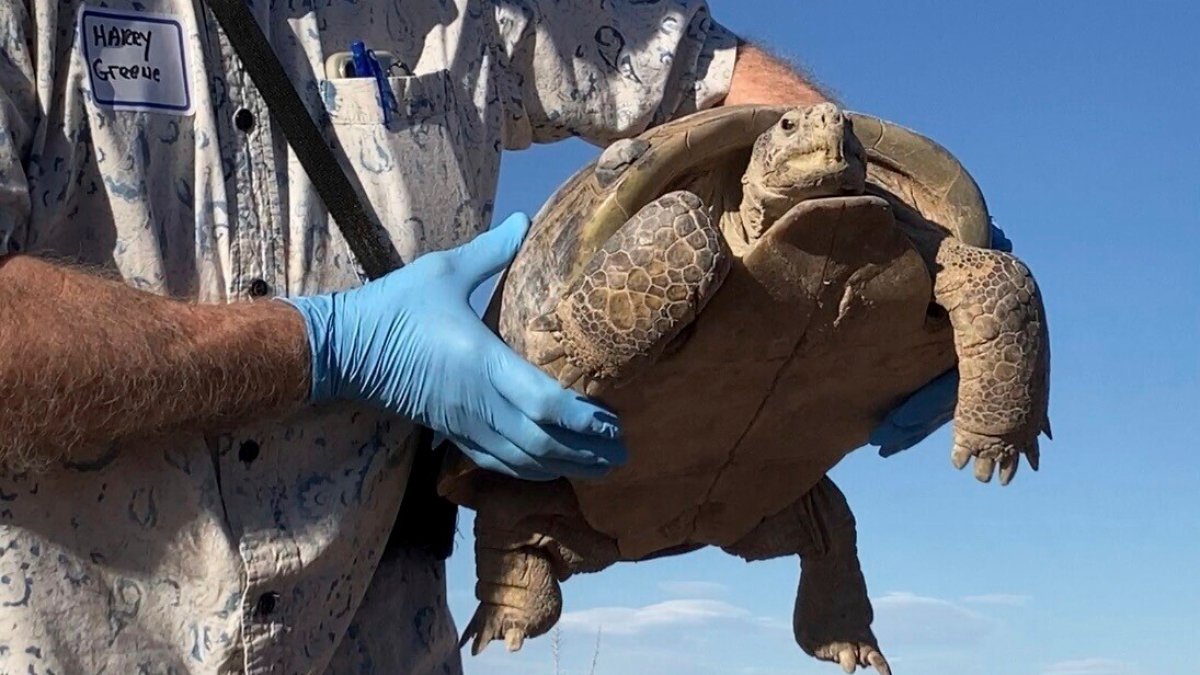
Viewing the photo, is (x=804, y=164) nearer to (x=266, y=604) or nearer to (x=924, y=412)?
(x=924, y=412)

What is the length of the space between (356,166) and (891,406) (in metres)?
1.07

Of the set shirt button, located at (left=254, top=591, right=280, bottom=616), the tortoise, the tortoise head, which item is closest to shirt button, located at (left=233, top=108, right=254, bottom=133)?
the tortoise

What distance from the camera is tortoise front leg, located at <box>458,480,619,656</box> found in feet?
9.20

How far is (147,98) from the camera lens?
7.45ft

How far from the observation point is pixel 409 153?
8.21 ft

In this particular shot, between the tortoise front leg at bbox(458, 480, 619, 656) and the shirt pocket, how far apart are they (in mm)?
541

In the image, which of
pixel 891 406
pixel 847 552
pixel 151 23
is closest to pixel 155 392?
pixel 151 23

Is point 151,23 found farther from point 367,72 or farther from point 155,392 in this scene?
point 155,392

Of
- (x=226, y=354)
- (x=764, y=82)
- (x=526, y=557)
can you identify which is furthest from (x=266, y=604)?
(x=764, y=82)

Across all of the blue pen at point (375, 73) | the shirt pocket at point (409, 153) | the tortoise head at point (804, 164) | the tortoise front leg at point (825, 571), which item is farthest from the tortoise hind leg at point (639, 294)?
the tortoise front leg at point (825, 571)

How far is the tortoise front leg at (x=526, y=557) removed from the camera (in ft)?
9.20

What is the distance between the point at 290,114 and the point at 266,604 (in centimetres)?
76

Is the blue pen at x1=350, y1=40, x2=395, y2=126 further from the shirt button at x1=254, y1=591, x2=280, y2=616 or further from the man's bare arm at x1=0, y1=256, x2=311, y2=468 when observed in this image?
the shirt button at x1=254, y1=591, x2=280, y2=616

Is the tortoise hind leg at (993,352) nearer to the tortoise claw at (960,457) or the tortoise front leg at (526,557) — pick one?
the tortoise claw at (960,457)
